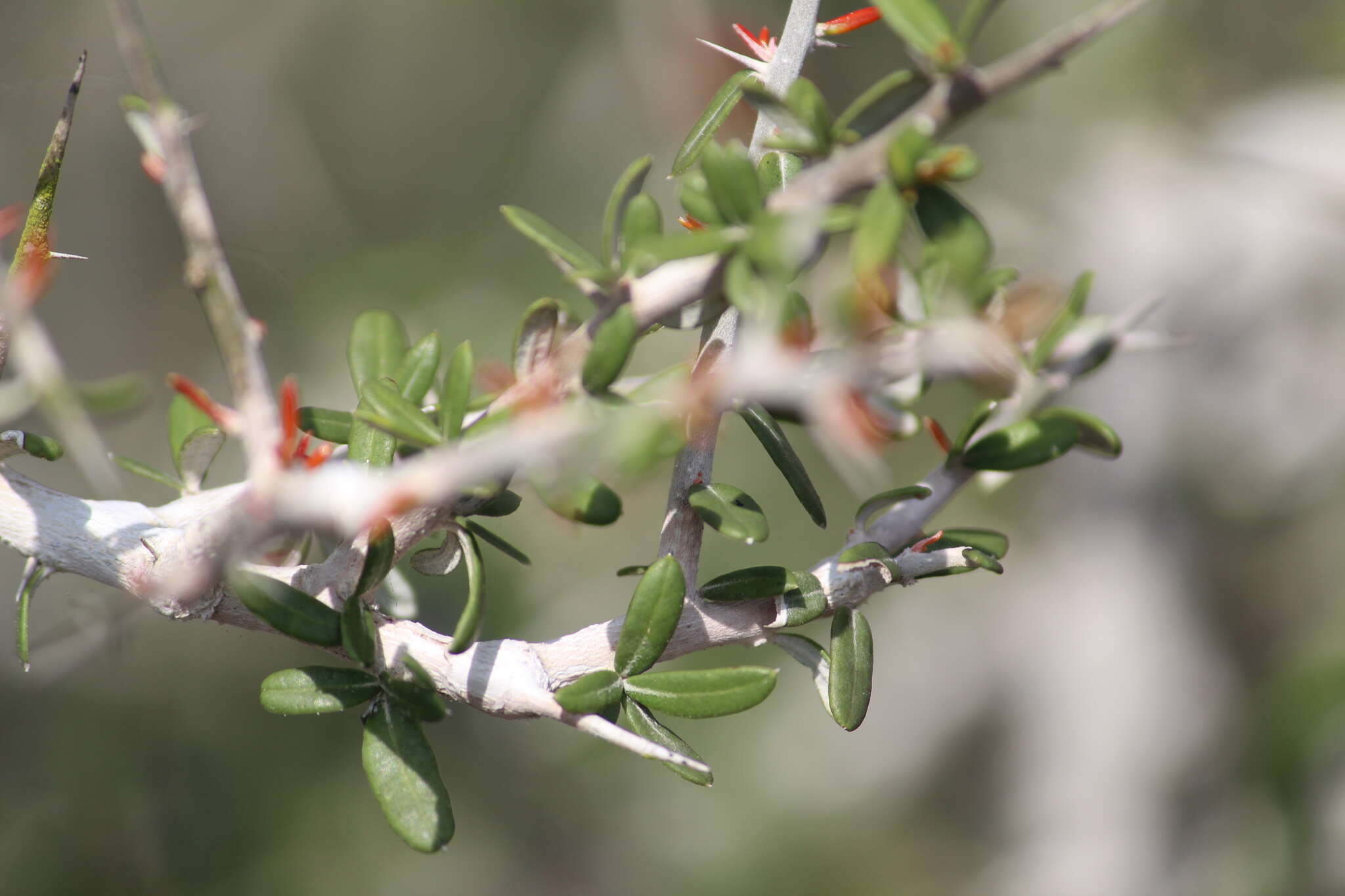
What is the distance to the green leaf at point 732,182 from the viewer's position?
1.16ft

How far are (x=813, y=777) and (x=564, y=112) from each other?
69.7 inches

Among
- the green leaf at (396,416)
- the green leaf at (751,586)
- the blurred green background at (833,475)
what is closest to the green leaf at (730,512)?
the green leaf at (751,586)

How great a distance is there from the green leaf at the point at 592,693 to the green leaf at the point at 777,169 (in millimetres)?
244

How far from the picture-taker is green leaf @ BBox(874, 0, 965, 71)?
0.33 m

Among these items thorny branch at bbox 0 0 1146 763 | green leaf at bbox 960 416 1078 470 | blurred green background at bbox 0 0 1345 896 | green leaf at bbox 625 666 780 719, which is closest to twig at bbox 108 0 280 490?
thorny branch at bbox 0 0 1146 763

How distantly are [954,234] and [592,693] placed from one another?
9.8 inches

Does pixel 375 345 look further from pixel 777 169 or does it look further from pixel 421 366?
pixel 777 169

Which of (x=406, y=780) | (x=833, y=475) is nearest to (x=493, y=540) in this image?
(x=406, y=780)

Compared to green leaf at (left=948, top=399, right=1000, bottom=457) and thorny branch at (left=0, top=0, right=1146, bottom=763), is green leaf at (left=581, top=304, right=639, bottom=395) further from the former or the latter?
green leaf at (left=948, top=399, right=1000, bottom=457)

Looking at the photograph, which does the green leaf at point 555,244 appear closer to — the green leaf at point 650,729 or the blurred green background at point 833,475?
the green leaf at point 650,729

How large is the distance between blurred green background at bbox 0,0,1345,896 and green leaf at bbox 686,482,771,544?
1.56m

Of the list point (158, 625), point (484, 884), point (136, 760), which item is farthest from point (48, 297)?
point (484, 884)

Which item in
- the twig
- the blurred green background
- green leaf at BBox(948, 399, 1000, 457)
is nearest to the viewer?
the twig

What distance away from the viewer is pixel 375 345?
571 mm
